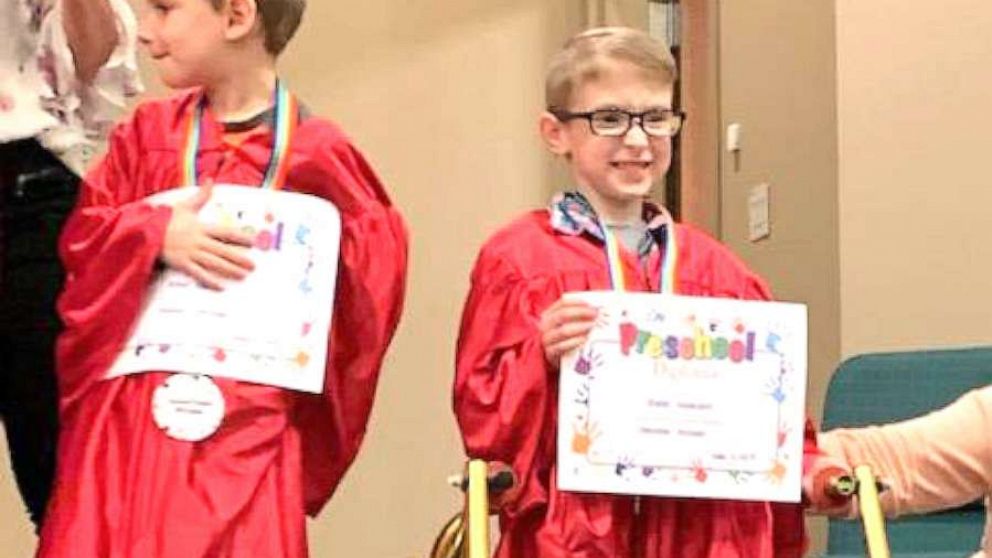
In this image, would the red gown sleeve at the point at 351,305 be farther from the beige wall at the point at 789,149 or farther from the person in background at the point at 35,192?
the beige wall at the point at 789,149

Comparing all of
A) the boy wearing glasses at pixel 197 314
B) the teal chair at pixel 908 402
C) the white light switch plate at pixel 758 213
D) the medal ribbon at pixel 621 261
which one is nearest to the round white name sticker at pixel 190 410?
the boy wearing glasses at pixel 197 314

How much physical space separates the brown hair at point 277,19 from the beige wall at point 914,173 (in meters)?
2.05

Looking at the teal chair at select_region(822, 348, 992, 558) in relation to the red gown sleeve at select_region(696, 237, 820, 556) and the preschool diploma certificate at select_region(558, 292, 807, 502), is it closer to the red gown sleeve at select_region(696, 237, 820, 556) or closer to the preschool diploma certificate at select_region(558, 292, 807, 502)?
the red gown sleeve at select_region(696, 237, 820, 556)

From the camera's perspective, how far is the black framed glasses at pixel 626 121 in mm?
2164

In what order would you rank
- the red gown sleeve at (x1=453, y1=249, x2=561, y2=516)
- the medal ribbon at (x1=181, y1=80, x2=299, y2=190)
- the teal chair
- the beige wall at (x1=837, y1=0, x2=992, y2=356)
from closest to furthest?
the medal ribbon at (x1=181, y1=80, x2=299, y2=190) → the red gown sleeve at (x1=453, y1=249, x2=561, y2=516) → the teal chair → the beige wall at (x1=837, y1=0, x2=992, y2=356)

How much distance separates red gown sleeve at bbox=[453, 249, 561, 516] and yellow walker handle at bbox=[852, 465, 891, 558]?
14.2 inches

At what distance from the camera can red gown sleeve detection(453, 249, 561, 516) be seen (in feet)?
6.84

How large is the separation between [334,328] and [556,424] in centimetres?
29

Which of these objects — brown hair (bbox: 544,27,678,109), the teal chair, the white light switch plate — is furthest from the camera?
the white light switch plate

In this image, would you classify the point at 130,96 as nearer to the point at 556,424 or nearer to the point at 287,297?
the point at 287,297

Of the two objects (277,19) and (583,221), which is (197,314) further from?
(583,221)

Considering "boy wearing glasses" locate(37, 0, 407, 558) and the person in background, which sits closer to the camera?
"boy wearing glasses" locate(37, 0, 407, 558)

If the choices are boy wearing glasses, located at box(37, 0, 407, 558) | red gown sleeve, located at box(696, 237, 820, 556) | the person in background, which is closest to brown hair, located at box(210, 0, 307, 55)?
boy wearing glasses, located at box(37, 0, 407, 558)

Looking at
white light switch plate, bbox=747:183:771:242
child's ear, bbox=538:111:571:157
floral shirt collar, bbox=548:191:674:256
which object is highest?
white light switch plate, bbox=747:183:771:242
